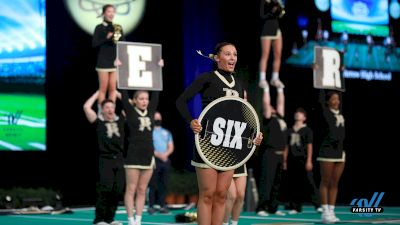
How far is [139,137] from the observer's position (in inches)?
371

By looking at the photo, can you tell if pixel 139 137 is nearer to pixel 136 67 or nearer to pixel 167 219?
pixel 136 67

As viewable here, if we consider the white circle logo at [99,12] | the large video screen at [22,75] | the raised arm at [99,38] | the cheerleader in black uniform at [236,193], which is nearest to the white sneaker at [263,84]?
the white circle logo at [99,12]

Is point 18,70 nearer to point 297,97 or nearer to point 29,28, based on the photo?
point 29,28

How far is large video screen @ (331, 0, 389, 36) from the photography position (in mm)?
15039

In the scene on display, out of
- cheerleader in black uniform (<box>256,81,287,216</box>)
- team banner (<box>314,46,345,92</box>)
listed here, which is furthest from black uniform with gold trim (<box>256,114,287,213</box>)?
team banner (<box>314,46,345,92</box>)

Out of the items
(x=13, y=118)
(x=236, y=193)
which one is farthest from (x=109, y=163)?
(x=13, y=118)

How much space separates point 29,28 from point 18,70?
700 millimetres

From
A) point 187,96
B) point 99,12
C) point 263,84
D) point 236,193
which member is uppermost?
point 99,12

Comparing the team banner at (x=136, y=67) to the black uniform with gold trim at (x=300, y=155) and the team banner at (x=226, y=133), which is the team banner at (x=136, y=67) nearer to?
the black uniform with gold trim at (x=300, y=155)

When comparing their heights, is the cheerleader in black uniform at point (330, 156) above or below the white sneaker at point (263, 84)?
below

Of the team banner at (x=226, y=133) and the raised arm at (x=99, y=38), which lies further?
the raised arm at (x=99, y=38)

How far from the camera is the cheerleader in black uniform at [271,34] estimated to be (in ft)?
46.9

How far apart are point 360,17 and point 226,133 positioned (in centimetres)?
976

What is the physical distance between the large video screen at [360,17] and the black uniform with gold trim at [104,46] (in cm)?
466
